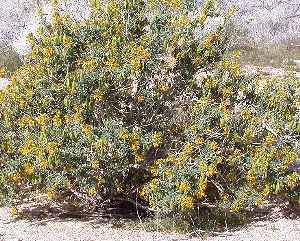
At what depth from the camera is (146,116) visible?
20.6 feet

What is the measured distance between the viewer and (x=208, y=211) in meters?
6.55

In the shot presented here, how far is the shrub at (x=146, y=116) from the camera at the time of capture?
5.68m

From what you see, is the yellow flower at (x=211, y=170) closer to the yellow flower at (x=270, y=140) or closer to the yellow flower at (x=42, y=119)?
the yellow flower at (x=270, y=140)

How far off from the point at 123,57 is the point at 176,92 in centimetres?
81

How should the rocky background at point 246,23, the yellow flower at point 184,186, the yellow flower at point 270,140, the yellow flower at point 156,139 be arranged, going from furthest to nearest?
the rocky background at point 246,23
the yellow flower at point 270,140
the yellow flower at point 156,139
the yellow flower at point 184,186

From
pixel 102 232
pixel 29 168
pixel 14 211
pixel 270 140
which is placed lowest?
pixel 102 232

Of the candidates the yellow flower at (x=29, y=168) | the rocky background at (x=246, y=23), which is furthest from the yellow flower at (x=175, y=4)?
the rocky background at (x=246, y=23)

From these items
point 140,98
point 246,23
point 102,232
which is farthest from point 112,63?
point 246,23

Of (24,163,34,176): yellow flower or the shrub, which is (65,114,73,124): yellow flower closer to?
the shrub

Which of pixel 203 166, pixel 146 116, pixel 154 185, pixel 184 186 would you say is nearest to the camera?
pixel 184 186

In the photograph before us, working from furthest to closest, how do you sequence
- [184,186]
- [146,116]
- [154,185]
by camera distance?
[146,116]
[154,185]
[184,186]

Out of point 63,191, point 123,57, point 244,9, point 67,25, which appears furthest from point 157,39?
point 244,9

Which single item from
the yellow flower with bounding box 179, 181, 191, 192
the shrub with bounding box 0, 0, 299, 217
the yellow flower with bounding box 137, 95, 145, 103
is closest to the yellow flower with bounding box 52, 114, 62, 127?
the shrub with bounding box 0, 0, 299, 217

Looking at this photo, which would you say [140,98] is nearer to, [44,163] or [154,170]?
[154,170]
